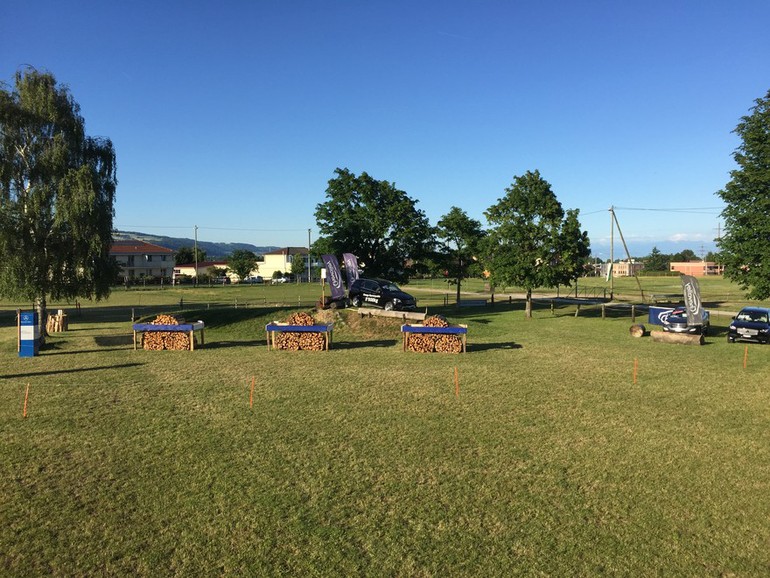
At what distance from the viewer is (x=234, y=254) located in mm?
120312

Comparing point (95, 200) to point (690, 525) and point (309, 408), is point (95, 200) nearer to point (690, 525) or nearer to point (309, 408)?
point (309, 408)

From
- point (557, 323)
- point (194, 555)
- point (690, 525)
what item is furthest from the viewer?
point (557, 323)

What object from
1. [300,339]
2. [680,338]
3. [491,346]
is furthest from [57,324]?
[680,338]

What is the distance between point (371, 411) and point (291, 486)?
416 centimetres

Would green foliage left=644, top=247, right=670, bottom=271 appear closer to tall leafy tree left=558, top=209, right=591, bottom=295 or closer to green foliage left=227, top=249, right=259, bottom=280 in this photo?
green foliage left=227, top=249, right=259, bottom=280

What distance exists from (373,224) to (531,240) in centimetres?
1123

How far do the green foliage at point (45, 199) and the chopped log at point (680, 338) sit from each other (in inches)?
1091

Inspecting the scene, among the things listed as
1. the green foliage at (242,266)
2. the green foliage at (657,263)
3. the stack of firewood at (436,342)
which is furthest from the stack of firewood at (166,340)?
the green foliage at (657,263)

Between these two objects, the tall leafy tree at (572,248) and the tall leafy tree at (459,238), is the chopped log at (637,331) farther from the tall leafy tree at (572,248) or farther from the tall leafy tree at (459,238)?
the tall leafy tree at (459,238)

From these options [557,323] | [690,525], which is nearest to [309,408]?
[690,525]

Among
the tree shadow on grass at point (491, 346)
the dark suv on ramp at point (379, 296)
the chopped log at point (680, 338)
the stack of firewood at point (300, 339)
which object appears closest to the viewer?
the stack of firewood at point (300, 339)

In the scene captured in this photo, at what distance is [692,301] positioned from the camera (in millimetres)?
21984

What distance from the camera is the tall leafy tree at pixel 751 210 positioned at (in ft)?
74.7

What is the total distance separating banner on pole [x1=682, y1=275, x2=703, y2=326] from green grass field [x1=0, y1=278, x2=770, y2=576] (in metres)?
5.53
